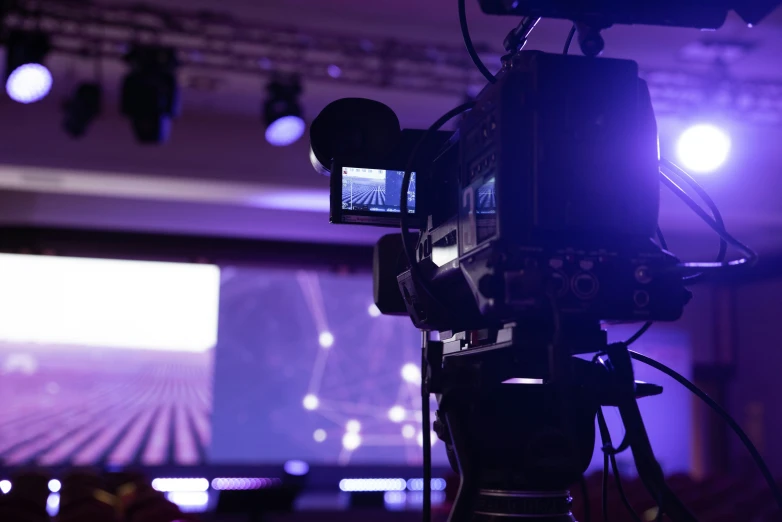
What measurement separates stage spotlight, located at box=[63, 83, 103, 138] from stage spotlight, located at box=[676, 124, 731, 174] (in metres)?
3.69

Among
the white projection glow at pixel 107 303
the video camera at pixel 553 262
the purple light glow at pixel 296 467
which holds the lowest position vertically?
the video camera at pixel 553 262

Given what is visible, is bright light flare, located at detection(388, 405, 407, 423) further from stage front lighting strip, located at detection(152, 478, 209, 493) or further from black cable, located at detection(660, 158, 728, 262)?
black cable, located at detection(660, 158, 728, 262)

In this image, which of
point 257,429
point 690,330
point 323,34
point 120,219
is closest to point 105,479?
point 257,429

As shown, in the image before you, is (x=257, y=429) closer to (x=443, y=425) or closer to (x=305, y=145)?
(x=305, y=145)

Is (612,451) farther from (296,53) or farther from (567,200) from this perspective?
(296,53)

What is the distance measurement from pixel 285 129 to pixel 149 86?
900 mm

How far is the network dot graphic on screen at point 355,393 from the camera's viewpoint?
753 centimetres

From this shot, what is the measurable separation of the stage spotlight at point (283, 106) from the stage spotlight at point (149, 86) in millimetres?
605

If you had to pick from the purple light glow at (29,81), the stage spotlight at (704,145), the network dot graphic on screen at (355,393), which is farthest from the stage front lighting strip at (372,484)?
the purple light glow at (29,81)

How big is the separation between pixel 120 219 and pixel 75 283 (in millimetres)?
784

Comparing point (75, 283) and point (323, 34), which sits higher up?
point (323, 34)

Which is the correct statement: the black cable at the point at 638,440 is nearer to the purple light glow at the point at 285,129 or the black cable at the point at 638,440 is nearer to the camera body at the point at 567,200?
the camera body at the point at 567,200

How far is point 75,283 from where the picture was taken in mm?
7086

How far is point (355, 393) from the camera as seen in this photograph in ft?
24.7
